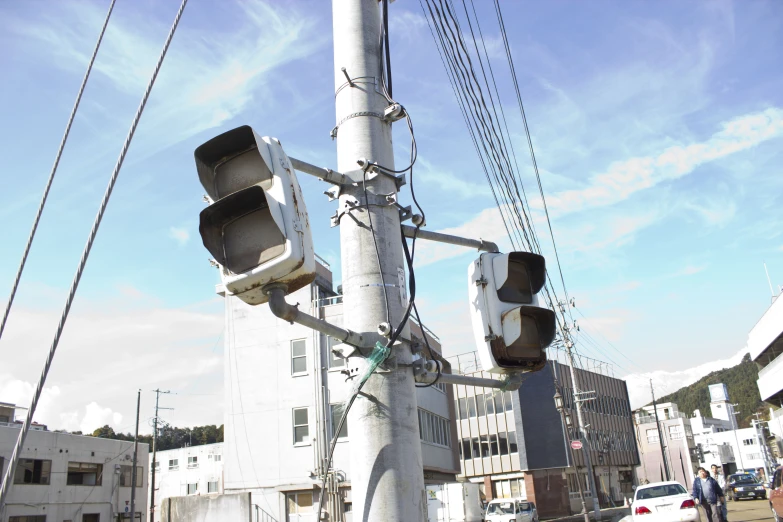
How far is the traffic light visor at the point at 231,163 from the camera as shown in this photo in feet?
9.64

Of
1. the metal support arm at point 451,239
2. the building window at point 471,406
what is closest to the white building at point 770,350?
the building window at point 471,406

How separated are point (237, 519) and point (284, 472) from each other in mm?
3592

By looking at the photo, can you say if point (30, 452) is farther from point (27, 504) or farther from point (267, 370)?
point (267, 370)

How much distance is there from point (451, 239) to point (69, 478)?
140 feet

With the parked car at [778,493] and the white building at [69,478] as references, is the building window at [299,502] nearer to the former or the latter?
the white building at [69,478]

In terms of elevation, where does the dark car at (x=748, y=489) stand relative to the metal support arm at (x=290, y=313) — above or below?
below

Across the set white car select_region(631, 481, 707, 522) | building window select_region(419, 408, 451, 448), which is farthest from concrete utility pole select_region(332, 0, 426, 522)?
building window select_region(419, 408, 451, 448)

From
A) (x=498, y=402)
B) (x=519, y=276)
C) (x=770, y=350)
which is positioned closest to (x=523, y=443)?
(x=498, y=402)

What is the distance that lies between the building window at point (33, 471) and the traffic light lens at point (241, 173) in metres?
39.8

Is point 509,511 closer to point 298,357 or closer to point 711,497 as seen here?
point 298,357

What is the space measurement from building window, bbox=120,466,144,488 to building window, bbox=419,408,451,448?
76.1 feet

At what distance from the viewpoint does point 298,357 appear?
1106 inches

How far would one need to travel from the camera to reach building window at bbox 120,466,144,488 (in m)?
43.5

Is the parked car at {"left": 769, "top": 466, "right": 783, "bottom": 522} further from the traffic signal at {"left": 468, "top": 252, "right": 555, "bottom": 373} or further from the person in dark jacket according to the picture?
the traffic signal at {"left": 468, "top": 252, "right": 555, "bottom": 373}
